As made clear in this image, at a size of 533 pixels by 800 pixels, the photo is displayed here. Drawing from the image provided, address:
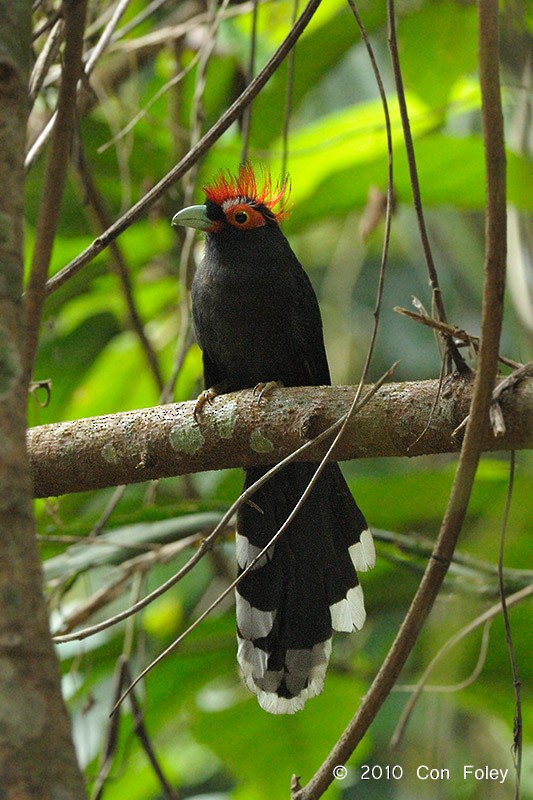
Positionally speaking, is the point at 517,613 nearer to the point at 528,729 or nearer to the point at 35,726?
the point at 528,729

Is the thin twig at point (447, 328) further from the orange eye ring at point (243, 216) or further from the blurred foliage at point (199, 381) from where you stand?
the orange eye ring at point (243, 216)

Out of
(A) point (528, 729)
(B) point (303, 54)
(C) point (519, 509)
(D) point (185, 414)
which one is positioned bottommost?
(A) point (528, 729)

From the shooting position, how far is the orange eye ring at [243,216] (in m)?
3.20

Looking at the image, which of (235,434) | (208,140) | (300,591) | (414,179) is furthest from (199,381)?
(414,179)

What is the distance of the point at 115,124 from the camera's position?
12.4 feet

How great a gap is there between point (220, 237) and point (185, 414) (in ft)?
4.07

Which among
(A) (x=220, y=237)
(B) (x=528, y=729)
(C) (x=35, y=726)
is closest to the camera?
(C) (x=35, y=726)

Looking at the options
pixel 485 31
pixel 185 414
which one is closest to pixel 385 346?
pixel 185 414

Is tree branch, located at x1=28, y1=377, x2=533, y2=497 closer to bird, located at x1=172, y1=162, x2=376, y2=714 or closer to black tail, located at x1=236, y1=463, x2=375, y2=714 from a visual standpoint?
bird, located at x1=172, y1=162, x2=376, y2=714

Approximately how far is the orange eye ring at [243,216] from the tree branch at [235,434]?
1.12 metres

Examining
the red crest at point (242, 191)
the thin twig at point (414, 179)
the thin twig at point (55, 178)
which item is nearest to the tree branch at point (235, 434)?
the thin twig at point (414, 179)

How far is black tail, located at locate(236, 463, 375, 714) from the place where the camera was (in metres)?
2.52

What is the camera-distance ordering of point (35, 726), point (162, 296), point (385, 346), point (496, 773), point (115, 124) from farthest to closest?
point (385, 346), point (162, 296), point (115, 124), point (496, 773), point (35, 726)

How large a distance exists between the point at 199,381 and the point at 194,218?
2.52 feet
